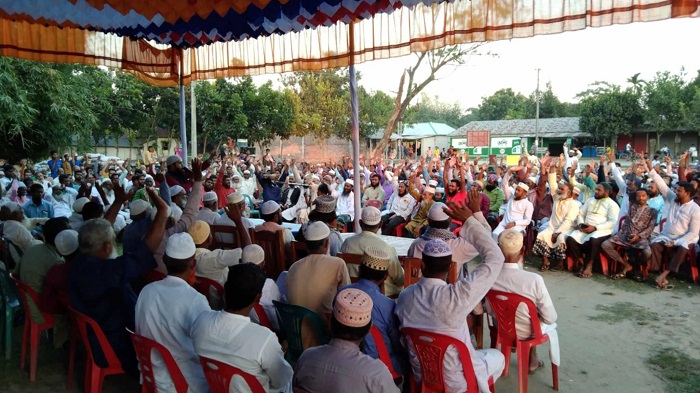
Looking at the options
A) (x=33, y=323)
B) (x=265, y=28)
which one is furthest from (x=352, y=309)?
(x=265, y=28)

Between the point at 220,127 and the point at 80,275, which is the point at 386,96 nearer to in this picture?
the point at 220,127

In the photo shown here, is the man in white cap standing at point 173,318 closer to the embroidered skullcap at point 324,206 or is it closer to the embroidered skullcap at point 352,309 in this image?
the embroidered skullcap at point 352,309

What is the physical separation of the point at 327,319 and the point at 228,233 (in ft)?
6.29

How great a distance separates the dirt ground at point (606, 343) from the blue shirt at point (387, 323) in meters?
1.16

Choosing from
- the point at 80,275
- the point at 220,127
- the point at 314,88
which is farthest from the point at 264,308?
the point at 314,88

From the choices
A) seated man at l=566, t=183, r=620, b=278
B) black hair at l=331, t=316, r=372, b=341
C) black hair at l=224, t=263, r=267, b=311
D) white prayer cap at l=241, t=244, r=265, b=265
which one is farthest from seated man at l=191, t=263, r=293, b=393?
seated man at l=566, t=183, r=620, b=278

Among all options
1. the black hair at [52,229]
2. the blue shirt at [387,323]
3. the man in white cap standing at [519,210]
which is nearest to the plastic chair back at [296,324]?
the blue shirt at [387,323]

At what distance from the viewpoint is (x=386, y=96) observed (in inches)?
1594

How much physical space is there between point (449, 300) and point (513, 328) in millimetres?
1147

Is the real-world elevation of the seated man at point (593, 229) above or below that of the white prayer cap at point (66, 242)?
below

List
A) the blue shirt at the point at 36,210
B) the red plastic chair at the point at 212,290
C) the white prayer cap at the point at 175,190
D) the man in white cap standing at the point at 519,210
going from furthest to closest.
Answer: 1. the blue shirt at the point at 36,210
2. the man in white cap standing at the point at 519,210
3. the white prayer cap at the point at 175,190
4. the red plastic chair at the point at 212,290

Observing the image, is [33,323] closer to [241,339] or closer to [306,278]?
[306,278]

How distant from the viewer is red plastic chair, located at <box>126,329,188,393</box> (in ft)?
8.36

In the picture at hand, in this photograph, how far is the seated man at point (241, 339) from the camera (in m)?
2.25
